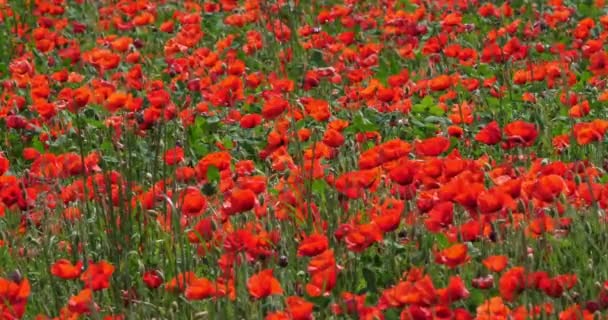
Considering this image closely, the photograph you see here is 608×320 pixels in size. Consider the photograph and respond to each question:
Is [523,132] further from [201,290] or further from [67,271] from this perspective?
[67,271]

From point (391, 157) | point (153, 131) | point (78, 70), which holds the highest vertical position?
point (391, 157)

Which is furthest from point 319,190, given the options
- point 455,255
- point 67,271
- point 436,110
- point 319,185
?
point 455,255

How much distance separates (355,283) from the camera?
3369 millimetres

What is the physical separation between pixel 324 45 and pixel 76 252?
274cm

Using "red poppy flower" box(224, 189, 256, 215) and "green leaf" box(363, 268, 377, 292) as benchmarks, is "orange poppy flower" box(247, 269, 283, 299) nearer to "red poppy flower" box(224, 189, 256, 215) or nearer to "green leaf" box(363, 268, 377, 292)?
"red poppy flower" box(224, 189, 256, 215)

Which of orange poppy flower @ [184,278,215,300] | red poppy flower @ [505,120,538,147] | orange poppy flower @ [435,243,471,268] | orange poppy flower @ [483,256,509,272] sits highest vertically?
orange poppy flower @ [435,243,471,268]

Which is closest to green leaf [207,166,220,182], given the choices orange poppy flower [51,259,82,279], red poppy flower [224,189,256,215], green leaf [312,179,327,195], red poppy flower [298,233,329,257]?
green leaf [312,179,327,195]

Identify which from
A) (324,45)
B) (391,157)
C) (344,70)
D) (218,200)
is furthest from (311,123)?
(391,157)

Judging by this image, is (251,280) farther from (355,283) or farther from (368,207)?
(368,207)

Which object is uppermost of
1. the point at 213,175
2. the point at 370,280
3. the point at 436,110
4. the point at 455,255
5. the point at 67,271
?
the point at 455,255

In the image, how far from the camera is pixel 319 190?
408cm

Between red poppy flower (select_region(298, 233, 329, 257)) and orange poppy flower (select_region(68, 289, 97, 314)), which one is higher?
red poppy flower (select_region(298, 233, 329, 257))

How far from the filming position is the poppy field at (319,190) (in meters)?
2.97

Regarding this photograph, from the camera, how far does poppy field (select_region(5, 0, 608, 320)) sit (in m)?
2.97
